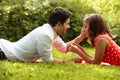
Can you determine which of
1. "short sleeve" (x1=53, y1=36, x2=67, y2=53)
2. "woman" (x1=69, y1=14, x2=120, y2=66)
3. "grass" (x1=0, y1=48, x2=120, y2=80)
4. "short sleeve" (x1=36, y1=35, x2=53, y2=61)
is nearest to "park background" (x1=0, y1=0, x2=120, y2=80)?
"grass" (x1=0, y1=48, x2=120, y2=80)

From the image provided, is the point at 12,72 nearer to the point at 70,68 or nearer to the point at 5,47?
the point at 70,68

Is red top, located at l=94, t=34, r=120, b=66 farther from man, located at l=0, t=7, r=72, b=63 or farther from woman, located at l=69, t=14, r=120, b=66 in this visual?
man, located at l=0, t=7, r=72, b=63

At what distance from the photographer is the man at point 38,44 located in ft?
18.9

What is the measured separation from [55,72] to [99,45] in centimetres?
151

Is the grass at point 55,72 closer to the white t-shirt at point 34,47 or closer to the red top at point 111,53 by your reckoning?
the white t-shirt at point 34,47

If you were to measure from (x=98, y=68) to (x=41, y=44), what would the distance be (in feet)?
2.90

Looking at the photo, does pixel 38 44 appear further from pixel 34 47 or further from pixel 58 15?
pixel 58 15

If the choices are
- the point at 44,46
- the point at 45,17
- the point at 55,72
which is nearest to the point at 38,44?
the point at 44,46

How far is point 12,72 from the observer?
4742 mm

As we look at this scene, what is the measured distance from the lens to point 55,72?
489cm

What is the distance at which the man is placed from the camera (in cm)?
575

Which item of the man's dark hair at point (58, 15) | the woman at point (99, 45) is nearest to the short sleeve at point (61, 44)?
the woman at point (99, 45)

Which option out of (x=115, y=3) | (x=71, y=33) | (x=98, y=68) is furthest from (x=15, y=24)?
(x=98, y=68)

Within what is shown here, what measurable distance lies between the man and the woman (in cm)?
49
